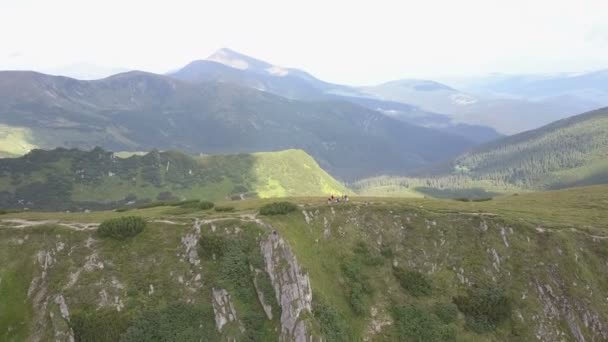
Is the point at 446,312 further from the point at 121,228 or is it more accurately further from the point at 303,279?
the point at 121,228

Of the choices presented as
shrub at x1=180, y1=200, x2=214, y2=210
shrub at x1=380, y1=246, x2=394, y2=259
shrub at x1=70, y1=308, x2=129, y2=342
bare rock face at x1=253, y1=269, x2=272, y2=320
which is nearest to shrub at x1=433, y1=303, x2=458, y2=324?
shrub at x1=380, y1=246, x2=394, y2=259

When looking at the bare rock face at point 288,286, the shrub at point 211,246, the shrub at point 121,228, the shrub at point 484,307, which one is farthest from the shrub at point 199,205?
the shrub at point 484,307

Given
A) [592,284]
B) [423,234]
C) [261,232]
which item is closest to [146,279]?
[261,232]

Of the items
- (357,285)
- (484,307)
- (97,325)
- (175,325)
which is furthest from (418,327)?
(97,325)

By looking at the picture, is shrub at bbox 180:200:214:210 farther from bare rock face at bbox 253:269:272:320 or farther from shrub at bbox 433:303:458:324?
shrub at bbox 433:303:458:324

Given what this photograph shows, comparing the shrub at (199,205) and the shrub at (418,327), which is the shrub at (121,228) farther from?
the shrub at (418,327)
